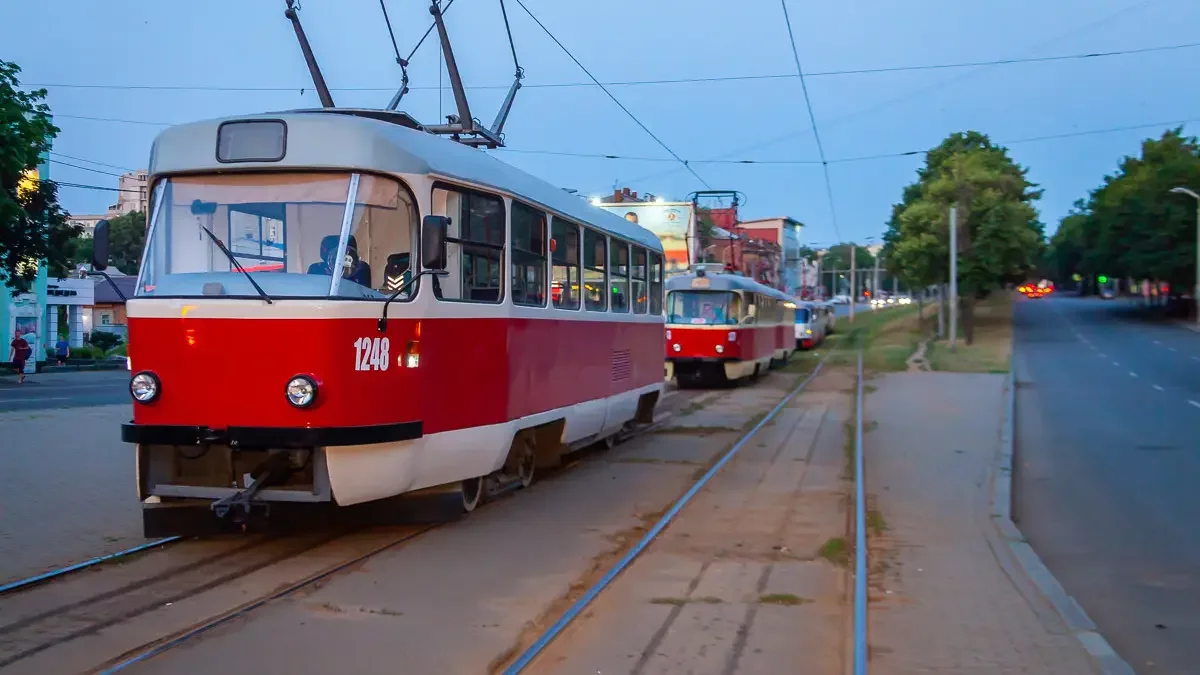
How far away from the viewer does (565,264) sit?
10750 millimetres

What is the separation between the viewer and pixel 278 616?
627cm

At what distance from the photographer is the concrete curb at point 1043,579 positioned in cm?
567

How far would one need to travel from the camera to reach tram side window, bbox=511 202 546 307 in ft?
30.5

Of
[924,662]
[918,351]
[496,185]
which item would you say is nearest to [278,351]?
[496,185]

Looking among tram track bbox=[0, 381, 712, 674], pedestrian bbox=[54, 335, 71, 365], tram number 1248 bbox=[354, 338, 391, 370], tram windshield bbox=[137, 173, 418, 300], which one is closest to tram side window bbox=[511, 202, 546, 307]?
tram windshield bbox=[137, 173, 418, 300]

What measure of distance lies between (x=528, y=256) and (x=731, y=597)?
3.88m

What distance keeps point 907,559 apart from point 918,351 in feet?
111

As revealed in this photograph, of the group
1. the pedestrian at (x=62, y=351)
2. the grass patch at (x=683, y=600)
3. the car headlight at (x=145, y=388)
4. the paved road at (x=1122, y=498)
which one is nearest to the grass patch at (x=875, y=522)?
the paved road at (x=1122, y=498)

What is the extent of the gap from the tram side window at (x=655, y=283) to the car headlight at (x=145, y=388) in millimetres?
8552

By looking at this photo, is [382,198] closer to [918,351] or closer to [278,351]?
[278,351]

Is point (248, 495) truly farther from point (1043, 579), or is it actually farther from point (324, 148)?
point (1043, 579)

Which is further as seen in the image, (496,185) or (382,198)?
(496,185)

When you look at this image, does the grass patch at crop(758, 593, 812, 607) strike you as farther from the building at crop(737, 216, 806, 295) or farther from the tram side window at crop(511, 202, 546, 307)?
the building at crop(737, 216, 806, 295)

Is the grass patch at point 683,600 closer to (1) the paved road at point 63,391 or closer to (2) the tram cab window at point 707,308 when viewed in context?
(1) the paved road at point 63,391
